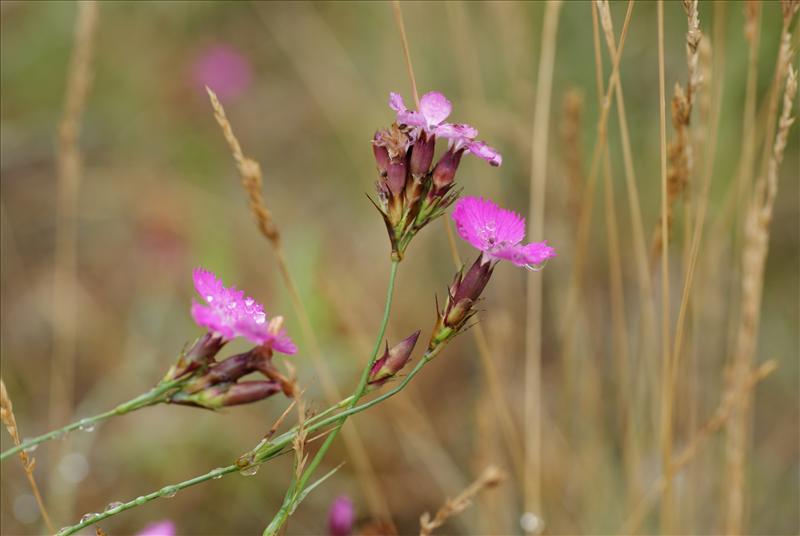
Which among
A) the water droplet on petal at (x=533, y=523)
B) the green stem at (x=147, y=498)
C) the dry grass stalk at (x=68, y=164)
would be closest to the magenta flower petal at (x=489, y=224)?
the green stem at (x=147, y=498)

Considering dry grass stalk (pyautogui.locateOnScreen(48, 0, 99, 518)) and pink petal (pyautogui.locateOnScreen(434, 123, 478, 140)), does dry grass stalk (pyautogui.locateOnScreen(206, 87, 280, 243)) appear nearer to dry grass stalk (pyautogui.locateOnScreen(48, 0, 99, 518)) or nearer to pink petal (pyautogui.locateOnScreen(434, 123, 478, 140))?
pink petal (pyautogui.locateOnScreen(434, 123, 478, 140))

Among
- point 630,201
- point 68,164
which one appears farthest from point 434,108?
point 68,164

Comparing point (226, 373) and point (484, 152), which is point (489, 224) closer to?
point (484, 152)

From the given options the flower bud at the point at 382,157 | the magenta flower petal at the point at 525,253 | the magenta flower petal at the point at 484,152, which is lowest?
the magenta flower petal at the point at 525,253

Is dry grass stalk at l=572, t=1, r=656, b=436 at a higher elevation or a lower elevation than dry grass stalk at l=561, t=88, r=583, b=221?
lower

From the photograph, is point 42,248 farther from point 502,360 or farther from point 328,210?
point 502,360

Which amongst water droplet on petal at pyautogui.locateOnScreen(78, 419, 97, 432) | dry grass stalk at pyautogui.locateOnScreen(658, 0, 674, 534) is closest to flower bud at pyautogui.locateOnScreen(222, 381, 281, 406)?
water droplet on petal at pyautogui.locateOnScreen(78, 419, 97, 432)

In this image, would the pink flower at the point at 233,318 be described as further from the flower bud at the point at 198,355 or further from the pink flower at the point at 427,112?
the pink flower at the point at 427,112

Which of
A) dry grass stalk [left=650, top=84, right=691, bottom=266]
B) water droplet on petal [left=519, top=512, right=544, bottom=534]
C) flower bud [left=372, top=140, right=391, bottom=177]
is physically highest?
dry grass stalk [left=650, top=84, right=691, bottom=266]
